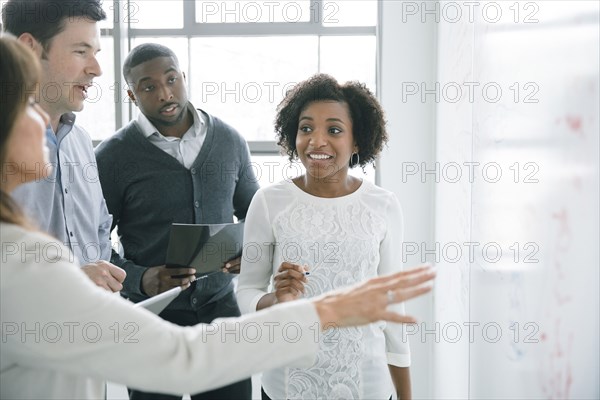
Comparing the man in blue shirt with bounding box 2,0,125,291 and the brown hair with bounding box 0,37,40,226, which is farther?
the man in blue shirt with bounding box 2,0,125,291

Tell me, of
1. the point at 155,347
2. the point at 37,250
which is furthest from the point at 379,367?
the point at 37,250

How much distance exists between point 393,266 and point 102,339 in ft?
3.34

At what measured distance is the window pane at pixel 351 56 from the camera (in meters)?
3.59

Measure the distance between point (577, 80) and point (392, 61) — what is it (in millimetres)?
2104

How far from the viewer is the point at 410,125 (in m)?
3.33

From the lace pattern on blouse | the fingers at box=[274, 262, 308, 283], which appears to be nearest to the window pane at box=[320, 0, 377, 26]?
the lace pattern on blouse

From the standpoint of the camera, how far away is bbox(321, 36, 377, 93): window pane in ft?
11.8

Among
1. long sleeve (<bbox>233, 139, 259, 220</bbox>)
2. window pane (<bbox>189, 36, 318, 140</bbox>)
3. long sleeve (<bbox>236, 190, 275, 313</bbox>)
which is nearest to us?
long sleeve (<bbox>236, 190, 275, 313</bbox>)

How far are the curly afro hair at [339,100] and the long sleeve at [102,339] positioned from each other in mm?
1025

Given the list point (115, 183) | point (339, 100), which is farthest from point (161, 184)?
point (339, 100)

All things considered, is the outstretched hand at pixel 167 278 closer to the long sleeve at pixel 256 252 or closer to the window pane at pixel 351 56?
the long sleeve at pixel 256 252

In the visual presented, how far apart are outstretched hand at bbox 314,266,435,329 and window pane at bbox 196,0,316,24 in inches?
109

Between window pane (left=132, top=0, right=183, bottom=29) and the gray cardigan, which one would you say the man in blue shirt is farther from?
window pane (left=132, top=0, right=183, bottom=29)

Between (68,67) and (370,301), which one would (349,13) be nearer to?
(68,67)
